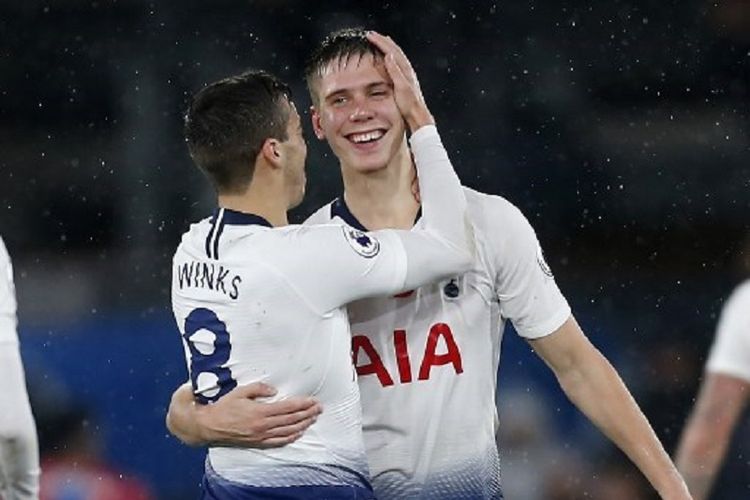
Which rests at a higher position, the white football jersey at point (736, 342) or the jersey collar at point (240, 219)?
the jersey collar at point (240, 219)

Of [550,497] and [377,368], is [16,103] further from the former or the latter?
[377,368]

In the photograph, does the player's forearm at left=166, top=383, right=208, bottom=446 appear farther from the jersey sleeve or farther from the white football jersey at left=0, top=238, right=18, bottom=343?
the jersey sleeve

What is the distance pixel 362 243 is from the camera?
3.32m

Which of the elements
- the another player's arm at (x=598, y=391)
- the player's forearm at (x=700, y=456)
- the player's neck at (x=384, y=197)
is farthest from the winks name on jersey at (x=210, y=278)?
the player's forearm at (x=700, y=456)

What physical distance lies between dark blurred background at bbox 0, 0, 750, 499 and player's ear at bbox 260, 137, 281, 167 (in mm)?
3653

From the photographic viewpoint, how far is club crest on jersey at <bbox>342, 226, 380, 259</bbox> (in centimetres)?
331

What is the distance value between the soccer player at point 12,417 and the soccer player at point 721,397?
158 centimetres

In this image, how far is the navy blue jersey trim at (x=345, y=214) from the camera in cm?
370

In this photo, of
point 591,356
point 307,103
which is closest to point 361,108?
point 591,356

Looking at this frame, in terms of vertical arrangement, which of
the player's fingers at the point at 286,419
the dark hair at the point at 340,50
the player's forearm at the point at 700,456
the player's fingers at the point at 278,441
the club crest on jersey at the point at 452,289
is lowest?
the player's forearm at the point at 700,456

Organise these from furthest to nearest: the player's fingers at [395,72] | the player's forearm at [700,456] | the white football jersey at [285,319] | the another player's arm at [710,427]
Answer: the player's forearm at [700,456]
the another player's arm at [710,427]
the player's fingers at [395,72]
the white football jersey at [285,319]

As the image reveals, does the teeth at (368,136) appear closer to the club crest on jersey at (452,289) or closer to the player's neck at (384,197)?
the player's neck at (384,197)

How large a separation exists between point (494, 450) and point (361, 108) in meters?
0.82

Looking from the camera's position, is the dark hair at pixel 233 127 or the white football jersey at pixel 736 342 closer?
the dark hair at pixel 233 127
